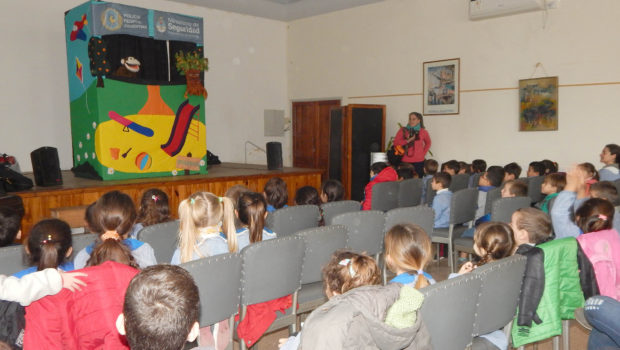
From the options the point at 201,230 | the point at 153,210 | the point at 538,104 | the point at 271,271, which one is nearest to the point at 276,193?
the point at 153,210

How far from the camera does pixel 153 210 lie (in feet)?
10.6

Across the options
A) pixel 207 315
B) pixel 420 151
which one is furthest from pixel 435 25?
pixel 207 315

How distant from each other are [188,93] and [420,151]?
381 cm

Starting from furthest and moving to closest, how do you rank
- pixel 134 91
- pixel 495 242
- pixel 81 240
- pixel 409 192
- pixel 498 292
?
pixel 134 91 < pixel 409 192 < pixel 81 240 < pixel 495 242 < pixel 498 292

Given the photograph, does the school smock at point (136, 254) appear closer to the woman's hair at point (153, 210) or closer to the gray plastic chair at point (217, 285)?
the gray plastic chair at point (217, 285)

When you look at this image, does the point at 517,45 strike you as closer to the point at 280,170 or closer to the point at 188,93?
the point at 280,170

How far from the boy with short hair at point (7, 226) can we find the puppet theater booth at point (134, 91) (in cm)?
339

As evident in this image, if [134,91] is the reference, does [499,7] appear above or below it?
above

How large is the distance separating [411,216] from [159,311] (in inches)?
102

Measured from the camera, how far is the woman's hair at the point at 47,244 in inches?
74.0

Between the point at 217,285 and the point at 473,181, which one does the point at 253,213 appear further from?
the point at 473,181

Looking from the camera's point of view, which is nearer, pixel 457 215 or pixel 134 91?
pixel 457 215

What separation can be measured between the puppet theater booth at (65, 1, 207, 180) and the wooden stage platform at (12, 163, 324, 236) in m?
0.34

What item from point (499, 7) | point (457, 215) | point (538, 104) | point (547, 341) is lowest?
point (547, 341)
